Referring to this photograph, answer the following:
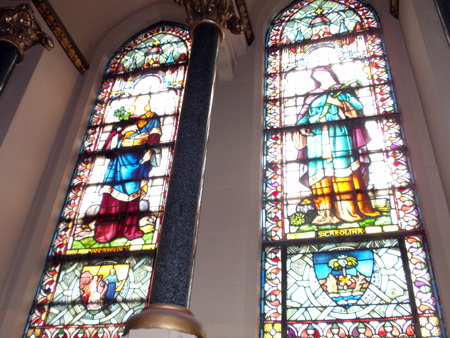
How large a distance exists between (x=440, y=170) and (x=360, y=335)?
1.75m

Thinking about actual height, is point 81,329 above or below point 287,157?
below

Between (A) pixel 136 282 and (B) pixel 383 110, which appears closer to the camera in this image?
(A) pixel 136 282

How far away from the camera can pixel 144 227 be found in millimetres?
5402

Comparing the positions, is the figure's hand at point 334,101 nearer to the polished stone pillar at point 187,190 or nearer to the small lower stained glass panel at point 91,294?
the polished stone pillar at point 187,190

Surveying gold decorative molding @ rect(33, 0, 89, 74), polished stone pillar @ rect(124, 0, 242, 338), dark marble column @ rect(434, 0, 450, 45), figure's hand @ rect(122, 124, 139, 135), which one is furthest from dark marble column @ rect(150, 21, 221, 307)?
gold decorative molding @ rect(33, 0, 89, 74)

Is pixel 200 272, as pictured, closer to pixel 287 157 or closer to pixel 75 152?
pixel 287 157

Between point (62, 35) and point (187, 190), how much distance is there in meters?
4.21

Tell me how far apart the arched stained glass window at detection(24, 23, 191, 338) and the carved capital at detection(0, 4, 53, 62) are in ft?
4.20

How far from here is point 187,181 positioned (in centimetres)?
387

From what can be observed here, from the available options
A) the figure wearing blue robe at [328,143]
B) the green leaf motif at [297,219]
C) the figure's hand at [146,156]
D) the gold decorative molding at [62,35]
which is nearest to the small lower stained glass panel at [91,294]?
the figure's hand at [146,156]

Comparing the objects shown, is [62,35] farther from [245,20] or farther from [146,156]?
[245,20]

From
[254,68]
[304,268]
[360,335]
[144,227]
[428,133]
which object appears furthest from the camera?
[254,68]

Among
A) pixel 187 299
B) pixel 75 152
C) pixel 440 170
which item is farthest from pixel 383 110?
pixel 75 152

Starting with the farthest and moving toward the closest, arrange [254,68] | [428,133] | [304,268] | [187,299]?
[254,68] < [428,133] < [304,268] < [187,299]
